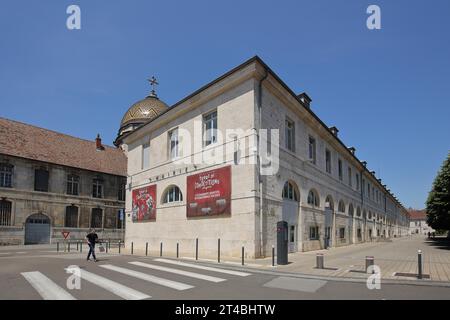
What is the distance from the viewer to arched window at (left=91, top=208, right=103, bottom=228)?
35812 millimetres

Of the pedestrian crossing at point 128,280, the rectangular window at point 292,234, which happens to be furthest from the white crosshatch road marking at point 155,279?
the rectangular window at point 292,234

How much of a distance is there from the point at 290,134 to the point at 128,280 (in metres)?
14.3

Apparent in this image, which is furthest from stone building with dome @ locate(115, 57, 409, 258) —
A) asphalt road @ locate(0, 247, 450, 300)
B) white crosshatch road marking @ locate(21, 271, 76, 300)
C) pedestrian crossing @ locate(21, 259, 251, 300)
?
white crosshatch road marking @ locate(21, 271, 76, 300)

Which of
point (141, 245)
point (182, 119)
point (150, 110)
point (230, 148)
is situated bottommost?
point (141, 245)

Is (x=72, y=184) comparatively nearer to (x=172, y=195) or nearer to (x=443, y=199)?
(x=172, y=195)

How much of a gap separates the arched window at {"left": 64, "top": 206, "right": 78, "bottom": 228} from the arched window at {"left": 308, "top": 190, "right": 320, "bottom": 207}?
79.0 ft

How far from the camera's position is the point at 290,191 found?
20.0 meters

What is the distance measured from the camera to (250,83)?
56.3ft

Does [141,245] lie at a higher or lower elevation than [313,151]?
lower

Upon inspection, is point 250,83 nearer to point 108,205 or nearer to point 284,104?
point 284,104

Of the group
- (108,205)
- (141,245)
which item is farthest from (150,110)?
(141,245)
